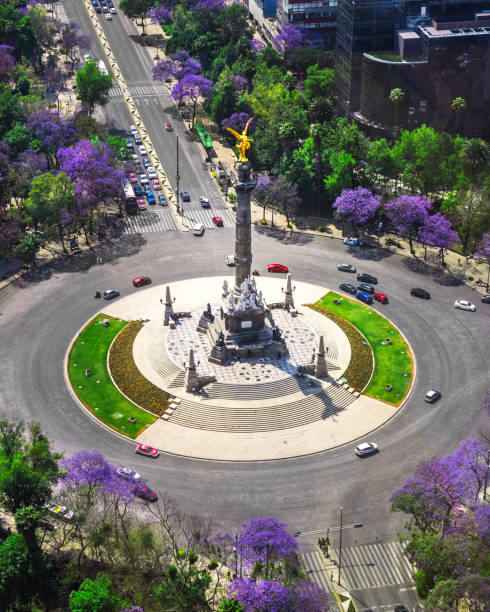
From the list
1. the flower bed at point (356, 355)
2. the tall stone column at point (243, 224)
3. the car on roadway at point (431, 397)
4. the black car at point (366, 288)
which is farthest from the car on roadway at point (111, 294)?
the car on roadway at point (431, 397)

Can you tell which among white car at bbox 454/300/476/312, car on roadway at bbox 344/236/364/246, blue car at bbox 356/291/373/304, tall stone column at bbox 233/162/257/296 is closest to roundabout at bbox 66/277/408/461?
blue car at bbox 356/291/373/304

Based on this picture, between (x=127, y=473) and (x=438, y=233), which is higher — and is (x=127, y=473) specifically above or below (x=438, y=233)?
below

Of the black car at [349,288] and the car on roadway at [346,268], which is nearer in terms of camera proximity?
the black car at [349,288]

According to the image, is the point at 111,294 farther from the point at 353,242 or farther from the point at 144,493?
the point at 144,493

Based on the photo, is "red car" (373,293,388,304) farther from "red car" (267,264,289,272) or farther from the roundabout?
"red car" (267,264,289,272)

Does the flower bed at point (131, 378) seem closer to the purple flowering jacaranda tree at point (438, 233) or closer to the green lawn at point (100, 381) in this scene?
the green lawn at point (100, 381)

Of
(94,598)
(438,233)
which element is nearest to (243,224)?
(438,233)

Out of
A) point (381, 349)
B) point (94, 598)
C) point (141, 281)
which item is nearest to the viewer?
point (94, 598)

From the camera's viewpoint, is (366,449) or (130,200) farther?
(130,200)
